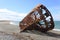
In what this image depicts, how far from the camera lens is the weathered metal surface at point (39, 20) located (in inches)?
595

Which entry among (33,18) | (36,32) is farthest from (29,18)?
(36,32)

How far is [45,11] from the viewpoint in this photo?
15.5 m

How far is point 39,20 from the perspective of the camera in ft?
50.0

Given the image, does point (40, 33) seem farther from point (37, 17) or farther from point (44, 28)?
point (37, 17)

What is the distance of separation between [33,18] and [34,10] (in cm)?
85

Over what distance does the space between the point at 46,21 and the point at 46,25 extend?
0.50 meters

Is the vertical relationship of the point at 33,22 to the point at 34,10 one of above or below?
below

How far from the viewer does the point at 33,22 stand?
617 inches

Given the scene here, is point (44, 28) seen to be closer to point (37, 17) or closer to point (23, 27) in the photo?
point (37, 17)

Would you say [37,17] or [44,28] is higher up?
[37,17]

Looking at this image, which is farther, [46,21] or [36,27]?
[36,27]

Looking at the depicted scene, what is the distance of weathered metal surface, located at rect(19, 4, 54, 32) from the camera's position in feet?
49.5

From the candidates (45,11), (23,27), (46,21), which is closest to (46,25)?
(46,21)

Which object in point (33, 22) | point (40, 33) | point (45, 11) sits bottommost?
point (40, 33)
